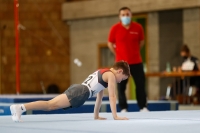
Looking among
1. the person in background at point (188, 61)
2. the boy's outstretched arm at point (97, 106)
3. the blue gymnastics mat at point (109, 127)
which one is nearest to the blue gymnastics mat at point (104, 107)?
the boy's outstretched arm at point (97, 106)

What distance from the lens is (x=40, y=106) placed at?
19.5 feet

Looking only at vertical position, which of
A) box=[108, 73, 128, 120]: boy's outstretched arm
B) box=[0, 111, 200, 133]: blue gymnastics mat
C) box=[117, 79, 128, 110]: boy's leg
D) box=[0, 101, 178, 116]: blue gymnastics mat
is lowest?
box=[0, 101, 178, 116]: blue gymnastics mat

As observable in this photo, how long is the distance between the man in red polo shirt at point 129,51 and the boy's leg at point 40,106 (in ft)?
9.01

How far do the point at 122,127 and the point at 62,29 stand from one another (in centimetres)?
1213

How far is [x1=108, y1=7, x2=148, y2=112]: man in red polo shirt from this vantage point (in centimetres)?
878

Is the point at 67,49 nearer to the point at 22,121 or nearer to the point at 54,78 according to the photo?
the point at 54,78

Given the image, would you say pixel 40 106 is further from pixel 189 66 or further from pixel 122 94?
pixel 189 66

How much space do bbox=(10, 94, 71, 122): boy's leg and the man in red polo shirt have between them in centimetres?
275

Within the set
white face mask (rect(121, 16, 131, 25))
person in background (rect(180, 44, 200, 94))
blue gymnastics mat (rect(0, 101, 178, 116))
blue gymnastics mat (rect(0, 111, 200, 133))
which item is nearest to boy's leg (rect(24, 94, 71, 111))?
blue gymnastics mat (rect(0, 111, 200, 133))

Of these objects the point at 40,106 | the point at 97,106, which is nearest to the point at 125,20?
the point at 97,106

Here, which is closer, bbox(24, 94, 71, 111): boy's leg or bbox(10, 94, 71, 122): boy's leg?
bbox(10, 94, 71, 122): boy's leg

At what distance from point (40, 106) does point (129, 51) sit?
3093mm

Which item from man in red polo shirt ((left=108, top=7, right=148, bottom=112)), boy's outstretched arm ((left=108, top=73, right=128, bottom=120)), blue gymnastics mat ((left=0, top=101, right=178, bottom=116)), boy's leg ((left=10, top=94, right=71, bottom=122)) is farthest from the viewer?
blue gymnastics mat ((left=0, top=101, right=178, bottom=116))

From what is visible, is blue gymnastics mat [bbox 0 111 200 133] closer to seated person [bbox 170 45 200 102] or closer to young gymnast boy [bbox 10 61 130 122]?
young gymnast boy [bbox 10 61 130 122]
